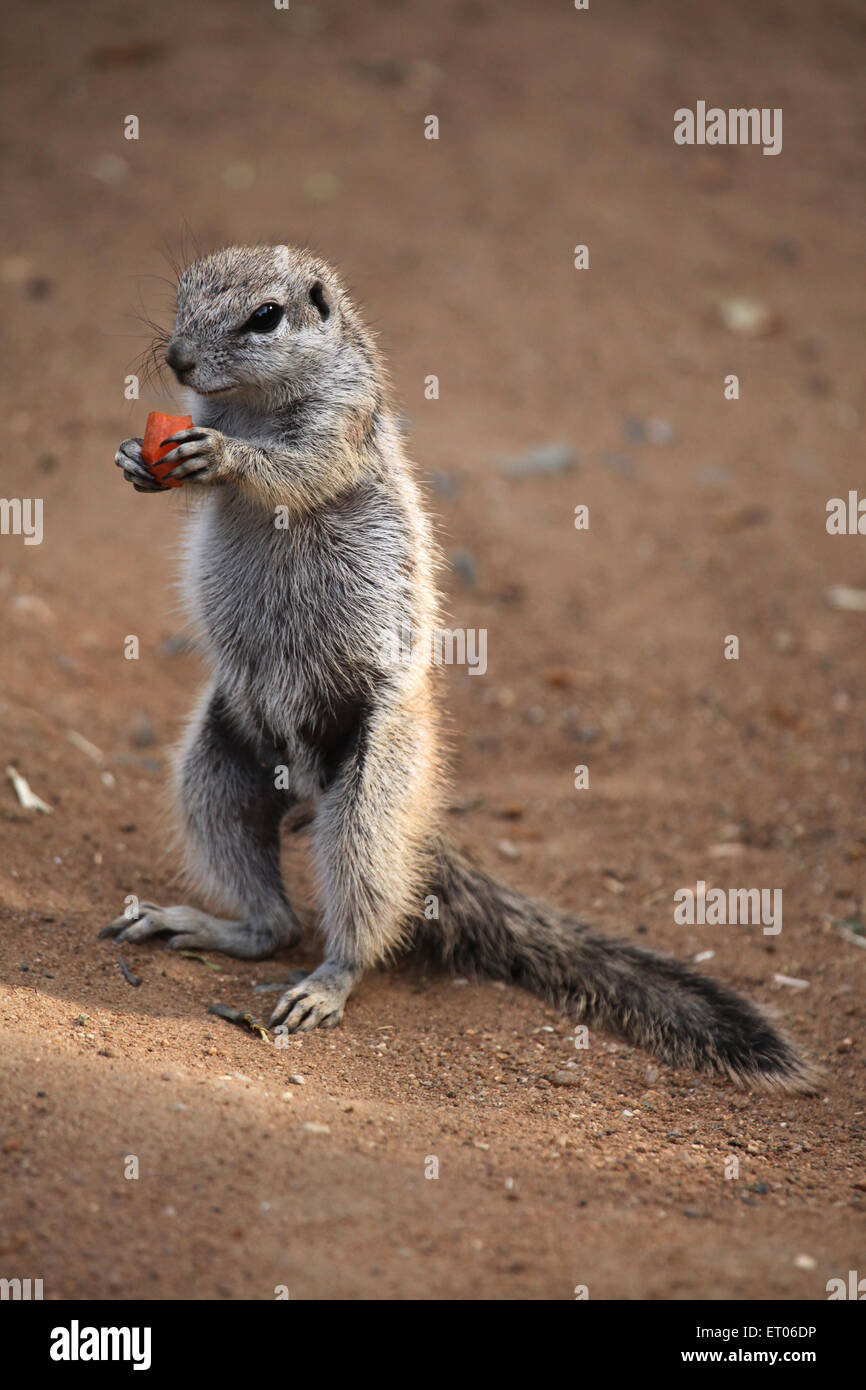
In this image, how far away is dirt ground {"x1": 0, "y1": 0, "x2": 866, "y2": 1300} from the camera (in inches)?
154

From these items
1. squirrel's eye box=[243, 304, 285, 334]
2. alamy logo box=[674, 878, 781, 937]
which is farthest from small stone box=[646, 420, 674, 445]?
squirrel's eye box=[243, 304, 285, 334]

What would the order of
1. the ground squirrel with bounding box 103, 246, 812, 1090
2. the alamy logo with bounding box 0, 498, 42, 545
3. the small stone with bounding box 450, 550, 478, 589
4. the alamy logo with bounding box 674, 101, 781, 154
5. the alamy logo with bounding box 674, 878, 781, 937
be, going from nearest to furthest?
the ground squirrel with bounding box 103, 246, 812, 1090 < the alamy logo with bounding box 674, 878, 781, 937 < the alamy logo with bounding box 0, 498, 42, 545 < the small stone with bounding box 450, 550, 478, 589 < the alamy logo with bounding box 674, 101, 781, 154

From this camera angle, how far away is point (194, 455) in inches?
192

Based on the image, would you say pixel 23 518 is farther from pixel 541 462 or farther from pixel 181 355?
pixel 181 355

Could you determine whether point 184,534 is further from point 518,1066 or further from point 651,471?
point 651,471

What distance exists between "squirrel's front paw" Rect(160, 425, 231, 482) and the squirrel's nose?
1.08ft

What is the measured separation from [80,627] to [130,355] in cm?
309

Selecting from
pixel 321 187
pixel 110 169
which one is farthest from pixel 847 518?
pixel 110 169

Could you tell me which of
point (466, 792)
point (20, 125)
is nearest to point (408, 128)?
point (20, 125)

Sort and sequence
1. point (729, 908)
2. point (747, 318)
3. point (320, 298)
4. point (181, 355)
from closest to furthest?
point (181, 355), point (320, 298), point (729, 908), point (747, 318)

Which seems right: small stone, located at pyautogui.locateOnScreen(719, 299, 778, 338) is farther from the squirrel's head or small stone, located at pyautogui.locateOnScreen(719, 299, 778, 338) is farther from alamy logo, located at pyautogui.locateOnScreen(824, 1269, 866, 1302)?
alamy logo, located at pyautogui.locateOnScreen(824, 1269, 866, 1302)

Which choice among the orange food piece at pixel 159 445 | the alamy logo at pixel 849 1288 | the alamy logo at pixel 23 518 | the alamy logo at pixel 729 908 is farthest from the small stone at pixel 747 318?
the alamy logo at pixel 849 1288

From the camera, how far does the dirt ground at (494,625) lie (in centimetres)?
390

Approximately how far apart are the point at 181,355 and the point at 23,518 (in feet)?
13.8
